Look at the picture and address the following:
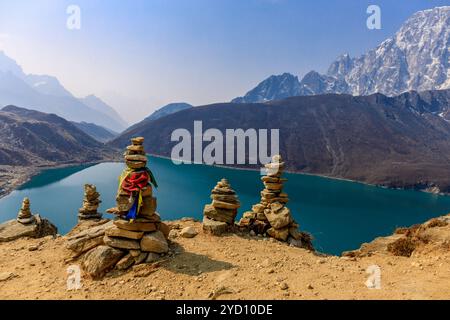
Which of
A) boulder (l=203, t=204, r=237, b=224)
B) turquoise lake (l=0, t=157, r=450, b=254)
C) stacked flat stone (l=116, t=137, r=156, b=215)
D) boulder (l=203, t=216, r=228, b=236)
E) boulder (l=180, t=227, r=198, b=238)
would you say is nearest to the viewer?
stacked flat stone (l=116, t=137, r=156, b=215)

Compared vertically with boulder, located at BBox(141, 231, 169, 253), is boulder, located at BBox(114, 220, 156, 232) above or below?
above

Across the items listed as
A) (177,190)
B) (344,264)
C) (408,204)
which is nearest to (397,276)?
(344,264)

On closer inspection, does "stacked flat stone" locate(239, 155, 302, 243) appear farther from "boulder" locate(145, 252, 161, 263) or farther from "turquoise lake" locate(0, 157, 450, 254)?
"turquoise lake" locate(0, 157, 450, 254)

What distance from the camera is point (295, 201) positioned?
122 m

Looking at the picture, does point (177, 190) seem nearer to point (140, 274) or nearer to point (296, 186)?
point (296, 186)

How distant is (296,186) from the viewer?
507ft

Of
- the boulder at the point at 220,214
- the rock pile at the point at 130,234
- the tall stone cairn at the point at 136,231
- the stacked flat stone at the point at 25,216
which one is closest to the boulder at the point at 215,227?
the boulder at the point at 220,214

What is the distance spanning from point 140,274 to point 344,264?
9.69 m

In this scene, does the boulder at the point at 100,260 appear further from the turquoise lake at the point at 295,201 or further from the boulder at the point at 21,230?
the turquoise lake at the point at 295,201

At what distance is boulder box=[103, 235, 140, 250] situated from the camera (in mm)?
14641

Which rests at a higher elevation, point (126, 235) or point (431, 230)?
point (126, 235)

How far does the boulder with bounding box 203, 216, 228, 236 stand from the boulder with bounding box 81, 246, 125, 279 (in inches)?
270

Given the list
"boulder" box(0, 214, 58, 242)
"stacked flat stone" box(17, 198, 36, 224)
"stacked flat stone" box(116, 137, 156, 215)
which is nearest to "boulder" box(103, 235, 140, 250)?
"stacked flat stone" box(116, 137, 156, 215)
